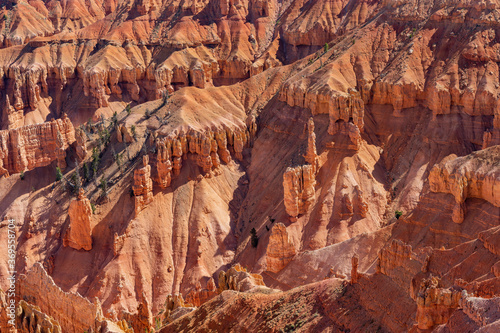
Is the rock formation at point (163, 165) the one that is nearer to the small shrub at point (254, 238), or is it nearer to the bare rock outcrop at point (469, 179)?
the small shrub at point (254, 238)

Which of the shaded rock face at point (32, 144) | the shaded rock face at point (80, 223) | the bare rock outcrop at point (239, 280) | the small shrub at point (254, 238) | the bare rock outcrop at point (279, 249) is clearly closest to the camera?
the bare rock outcrop at point (239, 280)

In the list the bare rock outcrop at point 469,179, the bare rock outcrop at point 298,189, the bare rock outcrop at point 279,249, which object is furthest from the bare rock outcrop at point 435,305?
the bare rock outcrop at point 298,189

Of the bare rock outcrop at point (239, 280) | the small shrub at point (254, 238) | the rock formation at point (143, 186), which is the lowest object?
the small shrub at point (254, 238)

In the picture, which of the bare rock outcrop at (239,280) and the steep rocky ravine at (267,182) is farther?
the steep rocky ravine at (267,182)

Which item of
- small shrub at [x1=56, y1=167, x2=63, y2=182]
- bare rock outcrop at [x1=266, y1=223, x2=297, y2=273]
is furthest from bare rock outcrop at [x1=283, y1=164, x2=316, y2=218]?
small shrub at [x1=56, y1=167, x2=63, y2=182]

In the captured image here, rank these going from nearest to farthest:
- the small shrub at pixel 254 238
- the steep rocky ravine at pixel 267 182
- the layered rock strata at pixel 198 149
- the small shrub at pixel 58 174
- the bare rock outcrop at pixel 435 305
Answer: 1. the bare rock outcrop at pixel 435 305
2. the steep rocky ravine at pixel 267 182
3. the small shrub at pixel 254 238
4. the layered rock strata at pixel 198 149
5. the small shrub at pixel 58 174

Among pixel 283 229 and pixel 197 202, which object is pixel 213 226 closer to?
pixel 197 202

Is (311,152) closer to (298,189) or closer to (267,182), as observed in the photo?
(298,189)

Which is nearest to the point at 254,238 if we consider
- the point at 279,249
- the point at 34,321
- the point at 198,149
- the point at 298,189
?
the point at 298,189

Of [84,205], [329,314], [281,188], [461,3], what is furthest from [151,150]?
[329,314]
